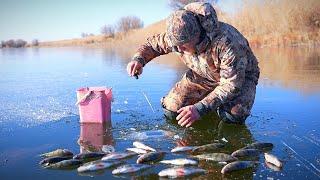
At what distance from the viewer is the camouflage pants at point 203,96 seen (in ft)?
17.9

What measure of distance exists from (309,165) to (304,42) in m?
20.6

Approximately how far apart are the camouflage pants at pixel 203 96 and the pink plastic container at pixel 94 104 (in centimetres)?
87

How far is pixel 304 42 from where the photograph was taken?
23.3 metres

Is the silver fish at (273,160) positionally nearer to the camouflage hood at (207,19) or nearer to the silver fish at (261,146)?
the silver fish at (261,146)

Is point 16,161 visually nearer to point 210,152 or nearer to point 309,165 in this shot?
point 210,152

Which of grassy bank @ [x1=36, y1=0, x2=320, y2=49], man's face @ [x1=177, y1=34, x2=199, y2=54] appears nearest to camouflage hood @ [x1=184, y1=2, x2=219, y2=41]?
man's face @ [x1=177, y1=34, x2=199, y2=54]

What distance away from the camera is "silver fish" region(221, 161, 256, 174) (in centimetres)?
370

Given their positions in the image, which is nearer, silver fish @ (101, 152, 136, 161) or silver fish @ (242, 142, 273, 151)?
silver fish @ (101, 152, 136, 161)

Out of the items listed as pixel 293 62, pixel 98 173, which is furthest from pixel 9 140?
pixel 293 62

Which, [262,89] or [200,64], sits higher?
[200,64]

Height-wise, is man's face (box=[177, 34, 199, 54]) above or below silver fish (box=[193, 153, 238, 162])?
above

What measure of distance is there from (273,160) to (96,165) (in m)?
1.53

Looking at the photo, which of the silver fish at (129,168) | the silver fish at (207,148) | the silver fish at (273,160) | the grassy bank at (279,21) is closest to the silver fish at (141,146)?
the silver fish at (207,148)

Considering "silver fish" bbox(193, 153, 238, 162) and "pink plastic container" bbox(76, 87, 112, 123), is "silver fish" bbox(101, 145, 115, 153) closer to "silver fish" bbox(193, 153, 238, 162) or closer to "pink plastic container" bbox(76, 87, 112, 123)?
"silver fish" bbox(193, 153, 238, 162)
